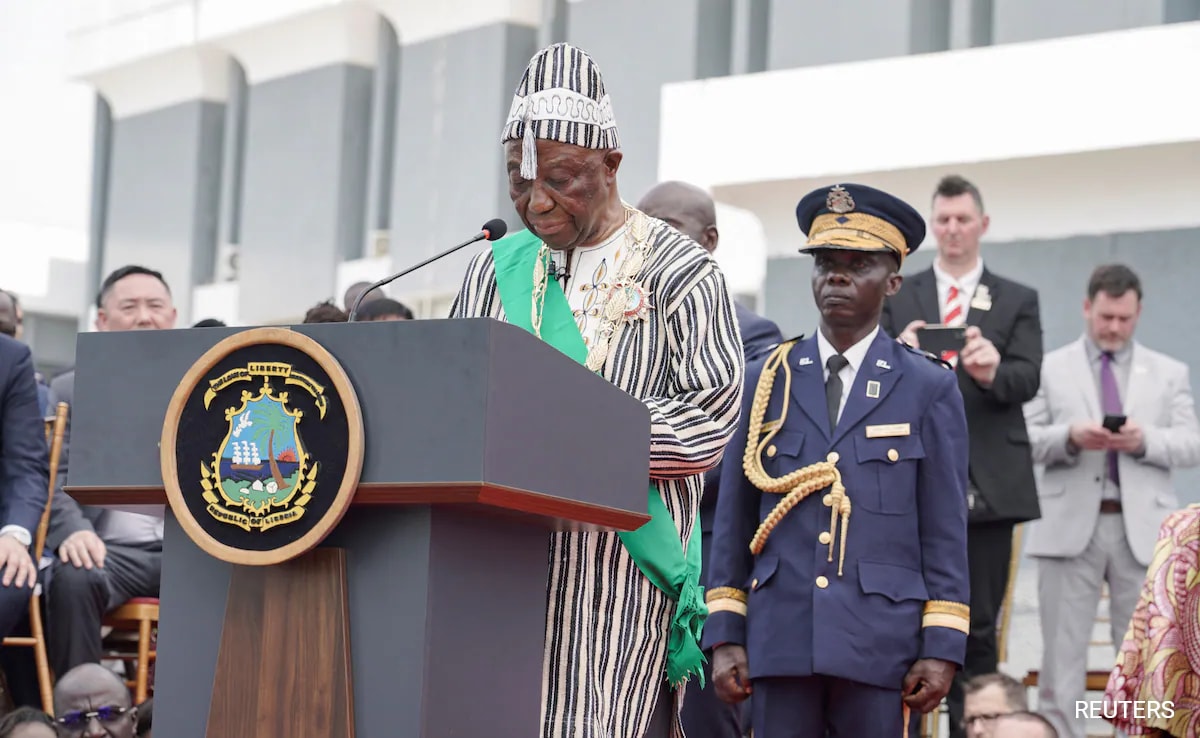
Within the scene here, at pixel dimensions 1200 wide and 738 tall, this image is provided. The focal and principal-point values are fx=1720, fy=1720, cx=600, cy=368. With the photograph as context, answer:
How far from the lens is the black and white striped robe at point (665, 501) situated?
3.05 meters

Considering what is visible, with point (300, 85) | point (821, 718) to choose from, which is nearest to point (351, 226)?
point (300, 85)

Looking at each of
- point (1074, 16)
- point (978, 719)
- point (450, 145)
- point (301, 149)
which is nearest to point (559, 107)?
point (978, 719)

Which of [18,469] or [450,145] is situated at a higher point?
[450,145]

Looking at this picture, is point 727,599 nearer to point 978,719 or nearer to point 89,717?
point 978,719

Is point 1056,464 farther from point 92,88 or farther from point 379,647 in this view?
point 92,88

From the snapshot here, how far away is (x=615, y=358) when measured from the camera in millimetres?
3209

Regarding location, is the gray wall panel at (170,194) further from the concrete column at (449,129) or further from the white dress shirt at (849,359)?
the white dress shirt at (849,359)

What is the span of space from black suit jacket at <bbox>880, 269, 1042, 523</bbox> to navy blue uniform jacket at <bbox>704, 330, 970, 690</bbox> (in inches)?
63.7

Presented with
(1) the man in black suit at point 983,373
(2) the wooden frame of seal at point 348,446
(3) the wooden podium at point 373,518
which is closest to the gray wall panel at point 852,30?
(1) the man in black suit at point 983,373

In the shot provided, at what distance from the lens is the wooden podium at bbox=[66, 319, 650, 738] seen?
2.43m

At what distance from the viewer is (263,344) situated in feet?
8.31

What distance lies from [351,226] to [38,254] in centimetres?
508

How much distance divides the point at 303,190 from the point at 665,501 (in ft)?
36.8

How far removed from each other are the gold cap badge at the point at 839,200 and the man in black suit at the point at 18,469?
266cm
